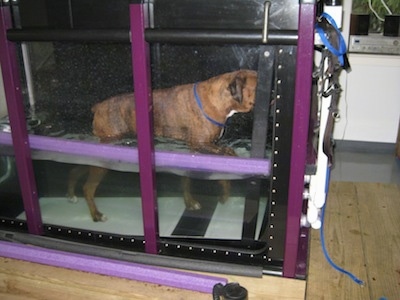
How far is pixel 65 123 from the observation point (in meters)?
1.36

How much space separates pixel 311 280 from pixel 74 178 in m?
0.87

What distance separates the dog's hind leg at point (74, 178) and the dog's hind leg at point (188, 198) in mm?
346

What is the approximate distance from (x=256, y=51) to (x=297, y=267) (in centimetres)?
67

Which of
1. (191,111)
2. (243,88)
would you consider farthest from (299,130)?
(191,111)

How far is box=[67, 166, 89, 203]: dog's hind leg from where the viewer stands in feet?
4.65

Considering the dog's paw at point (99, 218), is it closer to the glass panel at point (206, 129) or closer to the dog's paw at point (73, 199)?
the dog's paw at point (73, 199)

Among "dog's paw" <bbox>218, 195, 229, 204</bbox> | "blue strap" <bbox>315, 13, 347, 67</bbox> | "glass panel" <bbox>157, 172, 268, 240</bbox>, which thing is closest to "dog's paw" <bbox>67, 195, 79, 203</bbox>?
"glass panel" <bbox>157, 172, 268, 240</bbox>

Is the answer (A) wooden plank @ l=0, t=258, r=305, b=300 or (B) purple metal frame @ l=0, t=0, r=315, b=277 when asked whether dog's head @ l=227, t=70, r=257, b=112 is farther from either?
(A) wooden plank @ l=0, t=258, r=305, b=300

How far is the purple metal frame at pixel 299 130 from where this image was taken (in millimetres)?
991

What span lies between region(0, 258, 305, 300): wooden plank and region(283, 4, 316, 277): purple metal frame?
7cm

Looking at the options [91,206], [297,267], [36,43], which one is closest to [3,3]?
[36,43]

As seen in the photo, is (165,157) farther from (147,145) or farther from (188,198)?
(188,198)

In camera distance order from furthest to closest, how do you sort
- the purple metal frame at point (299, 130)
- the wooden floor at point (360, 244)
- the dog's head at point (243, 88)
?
the wooden floor at point (360, 244), the dog's head at point (243, 88), the purple metal frame at point (299, 130)

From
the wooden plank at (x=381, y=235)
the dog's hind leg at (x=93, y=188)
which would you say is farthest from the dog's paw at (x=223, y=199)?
the wooden plank at (x=381, y=235)
